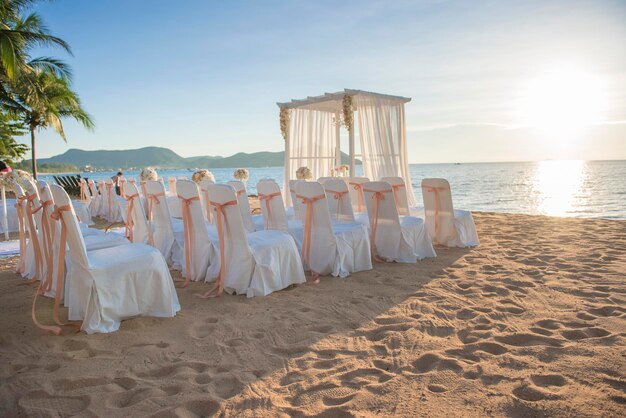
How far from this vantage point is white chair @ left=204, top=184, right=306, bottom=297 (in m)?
3.37

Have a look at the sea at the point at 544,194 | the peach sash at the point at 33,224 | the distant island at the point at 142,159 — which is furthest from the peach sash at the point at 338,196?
the distant island at the point at 142,159

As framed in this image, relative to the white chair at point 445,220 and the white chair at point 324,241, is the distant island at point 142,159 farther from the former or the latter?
the white chair at point 324,241

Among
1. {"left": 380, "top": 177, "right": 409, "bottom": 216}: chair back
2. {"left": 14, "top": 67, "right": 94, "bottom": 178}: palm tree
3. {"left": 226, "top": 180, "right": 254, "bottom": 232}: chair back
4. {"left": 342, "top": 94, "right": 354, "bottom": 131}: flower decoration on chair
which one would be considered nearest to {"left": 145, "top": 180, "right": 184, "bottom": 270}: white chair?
{"left": 226, "top": 180, "right": 254, "bottom": 232}: chair back

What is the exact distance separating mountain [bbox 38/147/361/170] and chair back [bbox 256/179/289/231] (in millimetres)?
74291

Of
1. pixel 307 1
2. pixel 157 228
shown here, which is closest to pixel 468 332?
pixel 157 228

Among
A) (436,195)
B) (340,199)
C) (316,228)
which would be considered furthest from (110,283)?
(436,195)

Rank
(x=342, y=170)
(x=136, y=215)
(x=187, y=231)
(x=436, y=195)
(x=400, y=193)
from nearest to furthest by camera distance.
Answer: (x=187, y=231) < (x=136, y=215) < (x=436, y=195) < (x=400, y=193) < (x=342, y=170)

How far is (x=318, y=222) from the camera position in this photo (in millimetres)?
4023

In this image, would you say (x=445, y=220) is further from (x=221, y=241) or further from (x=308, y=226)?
(x=221, y=241)

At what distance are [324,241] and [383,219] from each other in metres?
0.89

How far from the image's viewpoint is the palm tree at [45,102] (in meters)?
13.7

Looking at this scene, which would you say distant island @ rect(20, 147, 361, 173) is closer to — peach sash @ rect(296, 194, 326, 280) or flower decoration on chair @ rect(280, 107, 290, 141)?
flower decoration on chair @ rect(280, 107, 290, 141)

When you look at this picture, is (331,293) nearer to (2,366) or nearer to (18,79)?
(2,366)

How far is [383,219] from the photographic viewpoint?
4539 millimetres
